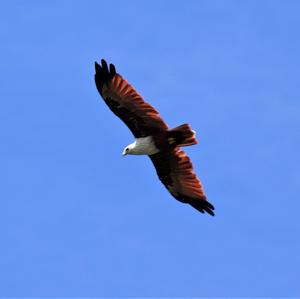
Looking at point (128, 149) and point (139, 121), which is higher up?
point (139, 121)

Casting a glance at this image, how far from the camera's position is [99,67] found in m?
27.5

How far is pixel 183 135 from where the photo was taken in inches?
1057

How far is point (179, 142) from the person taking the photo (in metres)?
27.1

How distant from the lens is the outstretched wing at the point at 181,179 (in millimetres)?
28227

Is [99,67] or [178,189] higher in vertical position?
[99,67]

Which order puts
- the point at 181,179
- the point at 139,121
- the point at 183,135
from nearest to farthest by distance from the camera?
the point at 183,135 → the point at 139,121 → the point at 181,179

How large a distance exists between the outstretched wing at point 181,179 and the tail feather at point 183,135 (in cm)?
109

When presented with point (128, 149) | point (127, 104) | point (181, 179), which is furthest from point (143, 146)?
point (181, 179)

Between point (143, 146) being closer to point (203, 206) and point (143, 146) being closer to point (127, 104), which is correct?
point (127, 104)

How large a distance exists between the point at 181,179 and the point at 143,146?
1.66 metres

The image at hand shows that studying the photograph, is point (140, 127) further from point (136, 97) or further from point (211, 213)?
point (211, 213)

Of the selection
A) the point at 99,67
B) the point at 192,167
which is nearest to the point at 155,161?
the point at 192,167

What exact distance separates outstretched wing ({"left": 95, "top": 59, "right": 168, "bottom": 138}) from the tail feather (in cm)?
30

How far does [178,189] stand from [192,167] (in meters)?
0.69
